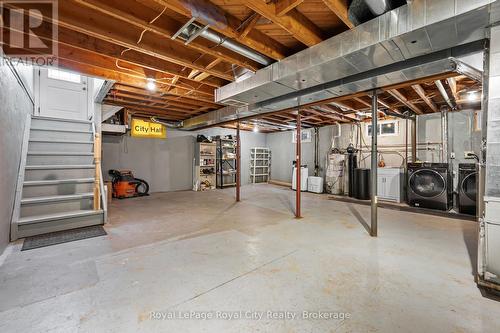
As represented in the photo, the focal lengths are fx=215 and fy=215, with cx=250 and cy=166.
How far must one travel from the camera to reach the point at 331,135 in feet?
25.5

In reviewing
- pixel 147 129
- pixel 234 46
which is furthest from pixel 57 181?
pixel 147 129

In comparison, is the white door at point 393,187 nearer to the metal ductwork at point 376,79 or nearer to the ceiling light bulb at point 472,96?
the ceiling light bulb at point 472,96

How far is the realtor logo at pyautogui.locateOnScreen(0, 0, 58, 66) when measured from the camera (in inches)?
78.7

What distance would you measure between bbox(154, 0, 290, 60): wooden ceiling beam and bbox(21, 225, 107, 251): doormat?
3.11 meters

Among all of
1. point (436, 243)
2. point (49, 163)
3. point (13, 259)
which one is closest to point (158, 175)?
point (49, 163)

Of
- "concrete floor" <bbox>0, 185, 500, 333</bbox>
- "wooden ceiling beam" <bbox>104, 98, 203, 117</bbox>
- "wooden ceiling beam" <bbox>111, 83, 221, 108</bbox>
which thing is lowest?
"concrete floor" <bbox>0, 185, 500, 333</bbox>

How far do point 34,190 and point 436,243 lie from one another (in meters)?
5.76

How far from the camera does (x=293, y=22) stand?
2109 millimetres

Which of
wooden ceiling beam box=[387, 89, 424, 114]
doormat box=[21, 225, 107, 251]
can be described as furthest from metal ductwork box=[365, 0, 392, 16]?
doormat box=[21, 225, 107, 251]

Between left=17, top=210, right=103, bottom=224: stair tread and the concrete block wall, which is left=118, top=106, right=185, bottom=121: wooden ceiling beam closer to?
the concrete block wall

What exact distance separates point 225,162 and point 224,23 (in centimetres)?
691

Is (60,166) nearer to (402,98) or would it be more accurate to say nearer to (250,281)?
(250,281)

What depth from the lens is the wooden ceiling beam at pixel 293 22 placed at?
182 centimetres

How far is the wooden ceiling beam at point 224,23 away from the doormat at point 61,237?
3.11 meters
